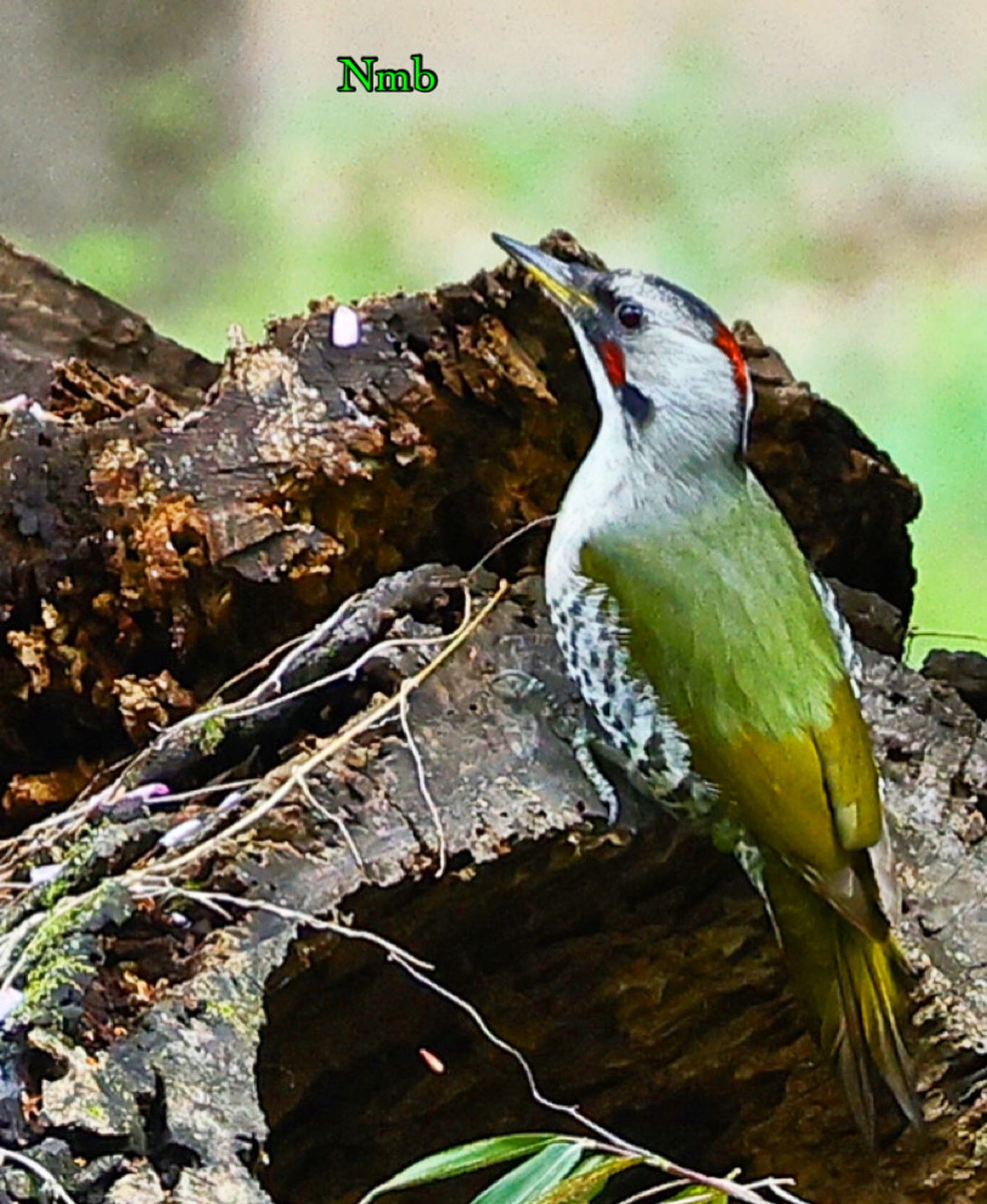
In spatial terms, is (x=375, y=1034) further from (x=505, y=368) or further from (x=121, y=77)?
(x=121, y=77)

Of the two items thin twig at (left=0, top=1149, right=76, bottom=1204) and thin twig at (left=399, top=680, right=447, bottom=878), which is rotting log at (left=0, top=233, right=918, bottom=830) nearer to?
thin twig at (left=399, top=680, right=447, bottom=878)

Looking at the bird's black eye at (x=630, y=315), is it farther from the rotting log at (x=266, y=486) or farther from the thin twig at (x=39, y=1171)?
the thin twig at (x=39, y=1171)

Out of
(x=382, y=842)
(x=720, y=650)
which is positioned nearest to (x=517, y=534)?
(x=720, y=650)

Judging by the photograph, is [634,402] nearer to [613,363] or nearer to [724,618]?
[613,363]

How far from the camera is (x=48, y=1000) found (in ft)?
2.81

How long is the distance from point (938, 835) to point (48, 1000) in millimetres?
615

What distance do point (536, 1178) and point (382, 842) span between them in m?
0.27

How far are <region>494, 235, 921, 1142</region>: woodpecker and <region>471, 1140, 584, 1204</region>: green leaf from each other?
1.04ft

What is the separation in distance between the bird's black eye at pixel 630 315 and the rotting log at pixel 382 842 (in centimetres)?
10

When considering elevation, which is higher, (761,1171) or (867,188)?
(867,188)

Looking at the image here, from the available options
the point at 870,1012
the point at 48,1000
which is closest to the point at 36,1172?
the point at 48,1000

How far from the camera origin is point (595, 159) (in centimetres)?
172

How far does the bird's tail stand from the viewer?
3.51 ft

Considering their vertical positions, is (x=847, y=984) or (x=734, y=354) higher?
(x=734, y=354)
